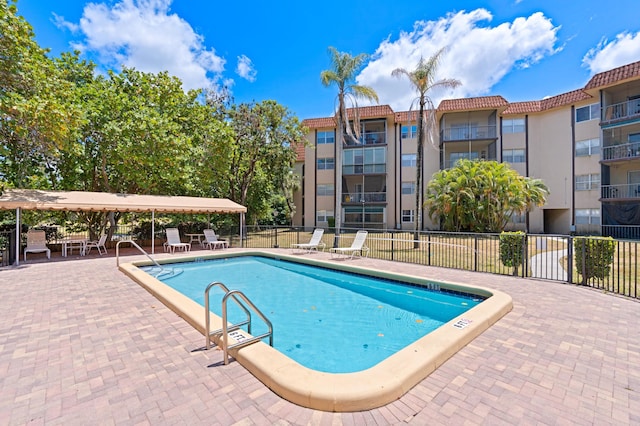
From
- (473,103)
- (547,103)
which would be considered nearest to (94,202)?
(473,103)

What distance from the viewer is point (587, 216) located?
76.2 feet

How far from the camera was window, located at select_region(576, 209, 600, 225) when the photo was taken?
22.7 m

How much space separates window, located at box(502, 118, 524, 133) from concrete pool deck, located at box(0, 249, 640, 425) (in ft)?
83.8

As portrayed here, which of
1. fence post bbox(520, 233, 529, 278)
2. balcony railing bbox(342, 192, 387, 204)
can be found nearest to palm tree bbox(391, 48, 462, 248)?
fence post bbox(520, 233, 529, 278)

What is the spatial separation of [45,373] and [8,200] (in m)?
11.2

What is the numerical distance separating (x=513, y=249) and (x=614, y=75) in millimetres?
21956

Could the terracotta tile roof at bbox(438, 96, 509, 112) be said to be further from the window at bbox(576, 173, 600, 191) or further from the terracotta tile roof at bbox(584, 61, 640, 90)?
the window at bbox(576, 173, 600, 191)

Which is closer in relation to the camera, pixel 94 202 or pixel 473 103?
pixel 94 202

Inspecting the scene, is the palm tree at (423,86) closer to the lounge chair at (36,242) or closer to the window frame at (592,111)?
→ the window frame at (592,111)

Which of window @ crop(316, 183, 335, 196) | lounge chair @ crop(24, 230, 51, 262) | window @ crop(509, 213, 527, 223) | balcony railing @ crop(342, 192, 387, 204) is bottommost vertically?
lounge chair @ crop(24, 230, 51, 262)

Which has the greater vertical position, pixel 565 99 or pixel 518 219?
pixel 565 99

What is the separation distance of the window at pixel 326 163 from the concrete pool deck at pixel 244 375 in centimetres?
2527

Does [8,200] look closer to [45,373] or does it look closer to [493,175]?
[45,373]

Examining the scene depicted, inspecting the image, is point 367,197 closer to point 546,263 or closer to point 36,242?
point 546,263
